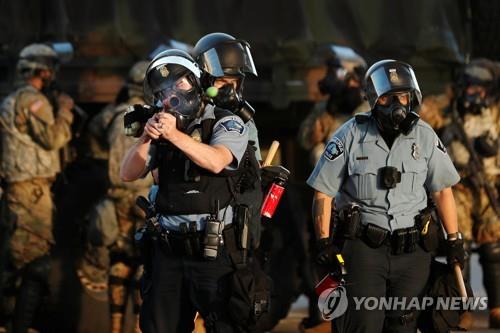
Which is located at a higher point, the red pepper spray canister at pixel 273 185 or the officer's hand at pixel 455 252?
the red pepper spray canister at pixel 273 185

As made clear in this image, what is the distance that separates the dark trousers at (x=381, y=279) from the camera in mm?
8422

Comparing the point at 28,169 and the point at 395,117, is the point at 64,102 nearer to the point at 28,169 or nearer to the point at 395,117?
the point at 28,169

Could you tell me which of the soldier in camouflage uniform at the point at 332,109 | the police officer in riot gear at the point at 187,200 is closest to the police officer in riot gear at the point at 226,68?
the police officer in riot gear at the point at 187,200

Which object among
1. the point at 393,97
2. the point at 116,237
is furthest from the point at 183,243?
the point at 116,237

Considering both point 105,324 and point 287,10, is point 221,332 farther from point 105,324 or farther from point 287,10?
point 287,10

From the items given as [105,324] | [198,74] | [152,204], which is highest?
[198,74]

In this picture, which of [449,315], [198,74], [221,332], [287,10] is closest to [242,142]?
[198,74]

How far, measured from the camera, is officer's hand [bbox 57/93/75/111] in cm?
1206

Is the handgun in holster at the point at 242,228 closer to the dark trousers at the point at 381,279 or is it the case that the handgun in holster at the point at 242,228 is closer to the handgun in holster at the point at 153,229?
the handgun in holster at the point at 153,229

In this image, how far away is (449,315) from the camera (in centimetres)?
841

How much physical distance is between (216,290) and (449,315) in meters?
1.30

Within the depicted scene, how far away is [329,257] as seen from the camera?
8.46 m

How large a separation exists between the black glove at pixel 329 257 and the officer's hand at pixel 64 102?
13.1 ft

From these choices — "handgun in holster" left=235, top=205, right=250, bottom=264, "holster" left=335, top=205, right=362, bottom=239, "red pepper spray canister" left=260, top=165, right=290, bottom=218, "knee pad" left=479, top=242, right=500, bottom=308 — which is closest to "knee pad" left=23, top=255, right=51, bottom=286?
"knee pad" left=479, top=242, right=500, bottom=308
